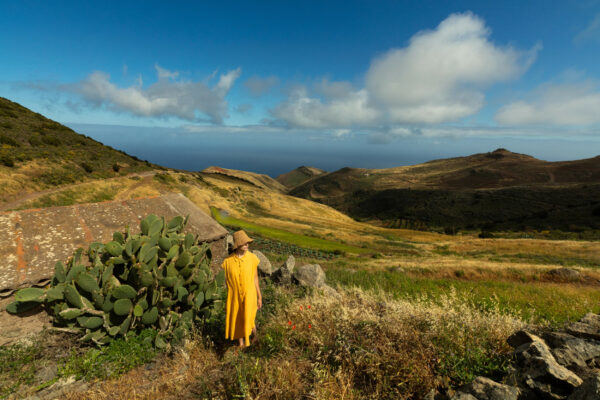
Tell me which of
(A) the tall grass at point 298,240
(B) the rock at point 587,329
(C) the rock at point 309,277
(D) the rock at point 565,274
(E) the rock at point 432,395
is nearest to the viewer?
(E) the rock at point 432,395

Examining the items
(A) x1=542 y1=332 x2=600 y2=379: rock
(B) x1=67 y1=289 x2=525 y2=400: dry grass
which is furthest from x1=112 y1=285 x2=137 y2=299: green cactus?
(A) x1=542 y1=332 x2=600 y2=379: rock

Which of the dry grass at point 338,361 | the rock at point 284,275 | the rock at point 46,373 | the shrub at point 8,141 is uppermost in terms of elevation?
the shrub at point 8,141

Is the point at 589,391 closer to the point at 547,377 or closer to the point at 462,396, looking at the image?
the point at 547,377

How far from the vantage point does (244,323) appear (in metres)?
5.02

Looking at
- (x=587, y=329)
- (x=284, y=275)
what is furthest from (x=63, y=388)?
(x=587, y=329)

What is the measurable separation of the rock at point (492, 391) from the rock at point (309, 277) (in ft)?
22.8

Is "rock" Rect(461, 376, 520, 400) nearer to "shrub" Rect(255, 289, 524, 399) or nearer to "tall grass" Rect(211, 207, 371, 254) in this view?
"shrub" Rect(255, 289, 524, 399)

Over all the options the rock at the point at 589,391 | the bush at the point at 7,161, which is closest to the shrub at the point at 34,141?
the bush at the point at 7,161

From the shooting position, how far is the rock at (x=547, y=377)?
9.46 ft

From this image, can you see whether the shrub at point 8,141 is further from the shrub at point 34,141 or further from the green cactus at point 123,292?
the green cactus at point 123,292

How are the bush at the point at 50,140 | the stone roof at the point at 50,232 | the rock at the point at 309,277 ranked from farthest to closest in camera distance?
the bush at the point at 50,140
the rock at the point at 309,277
the stone roof at the point at 50,232

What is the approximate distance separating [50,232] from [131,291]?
380cm

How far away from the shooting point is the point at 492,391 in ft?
9.36

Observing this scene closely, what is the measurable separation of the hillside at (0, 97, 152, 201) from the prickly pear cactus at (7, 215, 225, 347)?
1334 inches
